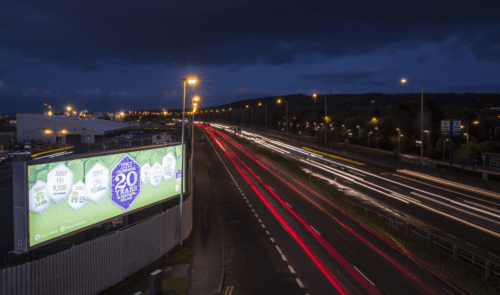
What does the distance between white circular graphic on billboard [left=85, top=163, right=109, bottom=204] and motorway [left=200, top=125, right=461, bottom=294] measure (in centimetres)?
680

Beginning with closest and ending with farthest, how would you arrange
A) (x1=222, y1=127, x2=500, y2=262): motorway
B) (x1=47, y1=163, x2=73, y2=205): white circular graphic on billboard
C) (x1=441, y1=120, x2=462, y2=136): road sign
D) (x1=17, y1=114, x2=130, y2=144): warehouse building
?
1. (x1=47, y1=163, x2=73, y2=205): white circular graphic on billboard
2. (x1=222, y1=127, x2=500, y2=262): motorway
3. (x1=441, y1=120, x2=462, y2=136): road sign
4. (x1=17, y1=114, x2=130, y2=144): warehouse building

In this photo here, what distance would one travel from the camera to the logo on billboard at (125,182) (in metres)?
Answer: 14.2

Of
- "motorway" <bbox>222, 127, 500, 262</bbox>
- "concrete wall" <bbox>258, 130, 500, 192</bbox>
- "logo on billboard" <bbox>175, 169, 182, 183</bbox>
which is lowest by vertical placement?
"motorway" <bbox>222, 127, 500, 262</bbox>

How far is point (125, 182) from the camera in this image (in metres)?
14.9

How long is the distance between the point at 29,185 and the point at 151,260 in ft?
24.9

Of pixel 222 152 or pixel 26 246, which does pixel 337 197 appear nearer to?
pixel 26 246

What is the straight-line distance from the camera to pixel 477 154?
54125 mm

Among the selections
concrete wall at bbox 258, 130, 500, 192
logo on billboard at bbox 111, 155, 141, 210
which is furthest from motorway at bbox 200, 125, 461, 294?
concrete wall at bbox 258, 130, 500, 192

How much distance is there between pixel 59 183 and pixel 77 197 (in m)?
1.09

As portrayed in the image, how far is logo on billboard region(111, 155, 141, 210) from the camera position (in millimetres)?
14195

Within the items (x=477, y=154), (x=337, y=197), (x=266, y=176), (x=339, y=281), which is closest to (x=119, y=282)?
(x=339, y=281)

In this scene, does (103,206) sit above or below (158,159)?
below

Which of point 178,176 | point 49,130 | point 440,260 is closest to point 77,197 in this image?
point 178,176

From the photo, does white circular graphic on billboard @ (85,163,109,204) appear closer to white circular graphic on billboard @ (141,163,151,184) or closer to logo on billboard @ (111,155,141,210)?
logo on billboard @ (111,155,141,210)
